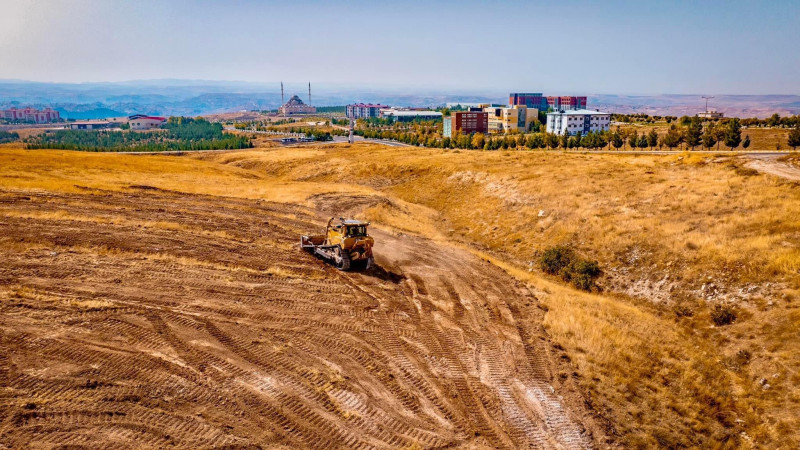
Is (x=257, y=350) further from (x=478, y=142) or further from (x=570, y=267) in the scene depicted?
(x=478, y=142)

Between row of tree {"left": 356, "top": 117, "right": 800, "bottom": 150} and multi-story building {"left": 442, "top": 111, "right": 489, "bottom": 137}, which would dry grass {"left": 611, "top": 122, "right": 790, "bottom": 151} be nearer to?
row of tree {"left": 356, "top": 117, "right": 800, "bottom": 150}

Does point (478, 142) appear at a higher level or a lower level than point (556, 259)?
higher

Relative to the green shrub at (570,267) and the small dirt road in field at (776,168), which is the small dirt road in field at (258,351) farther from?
the small dirt road in field at (776,168)

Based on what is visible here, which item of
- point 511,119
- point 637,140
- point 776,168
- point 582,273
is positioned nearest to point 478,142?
point 637,140

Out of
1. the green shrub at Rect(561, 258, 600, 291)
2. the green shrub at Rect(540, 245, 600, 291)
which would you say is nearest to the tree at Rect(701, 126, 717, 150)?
the green shrub at Rect(540, 245, 600, 291)

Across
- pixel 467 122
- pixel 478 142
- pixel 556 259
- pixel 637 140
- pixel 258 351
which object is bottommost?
pixel 556 259

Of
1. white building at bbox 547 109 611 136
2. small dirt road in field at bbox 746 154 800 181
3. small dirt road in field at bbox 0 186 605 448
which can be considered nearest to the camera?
small dirt road in field at bbox 0 186 605 448

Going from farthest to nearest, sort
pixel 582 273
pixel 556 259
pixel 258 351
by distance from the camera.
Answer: pixel 556 259 < pixel 582 273 < pixel 258 351

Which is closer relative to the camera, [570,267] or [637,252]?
[637,252]
